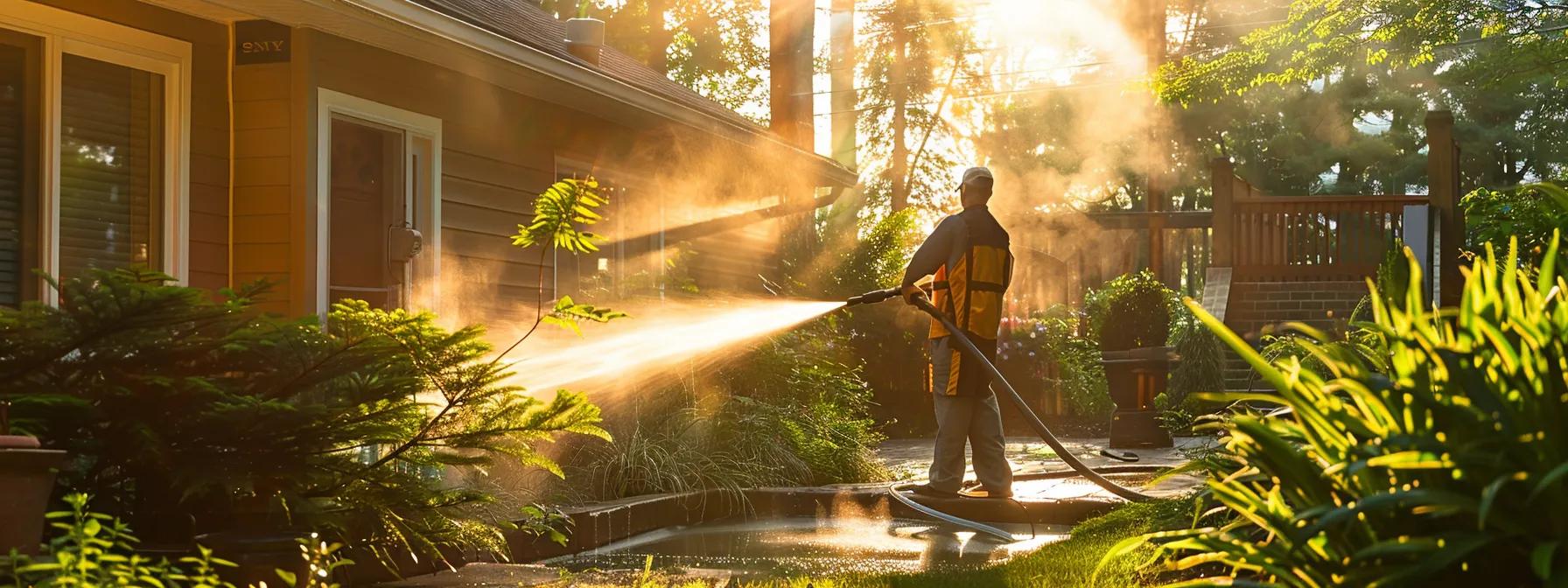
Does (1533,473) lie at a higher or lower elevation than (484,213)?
lower

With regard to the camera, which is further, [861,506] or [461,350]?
[861,506]

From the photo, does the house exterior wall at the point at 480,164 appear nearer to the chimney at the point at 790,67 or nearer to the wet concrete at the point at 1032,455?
the wet concrete at the point at 1032,455

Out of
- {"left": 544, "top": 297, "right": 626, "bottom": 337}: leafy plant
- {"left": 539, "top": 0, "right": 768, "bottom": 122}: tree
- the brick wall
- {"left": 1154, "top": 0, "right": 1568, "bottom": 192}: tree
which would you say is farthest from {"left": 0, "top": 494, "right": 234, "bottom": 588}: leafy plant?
{"left": 1154, "top": 0, "right": 1568, "bottom": 192}: tree

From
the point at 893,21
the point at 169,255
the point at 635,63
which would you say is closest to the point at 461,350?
the point at 169,255

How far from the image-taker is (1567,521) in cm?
229

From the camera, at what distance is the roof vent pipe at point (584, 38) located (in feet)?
39.8

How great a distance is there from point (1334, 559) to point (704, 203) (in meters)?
12.3

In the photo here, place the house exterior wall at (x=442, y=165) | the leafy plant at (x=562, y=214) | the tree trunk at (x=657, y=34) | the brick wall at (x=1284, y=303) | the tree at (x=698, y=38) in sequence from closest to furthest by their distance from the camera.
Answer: the leafy plant at (x=562, y=214) < the house exterior wall at (x=442, y=165) < the brick wall at (x=1284, y=303) < the tree at (x=698, y=38) < the tree trunk at (x=657, y=34)

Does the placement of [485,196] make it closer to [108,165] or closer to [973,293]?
[108,165]

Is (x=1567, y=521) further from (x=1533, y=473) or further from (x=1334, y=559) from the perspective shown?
(x=1334, y=559)

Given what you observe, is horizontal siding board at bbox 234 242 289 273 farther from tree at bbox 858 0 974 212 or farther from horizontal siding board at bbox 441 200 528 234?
tree at bbox 858 0 974 212

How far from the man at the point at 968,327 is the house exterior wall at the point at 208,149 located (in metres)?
3.60

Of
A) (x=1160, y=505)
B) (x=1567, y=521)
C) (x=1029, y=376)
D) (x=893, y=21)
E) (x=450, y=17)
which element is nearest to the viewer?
(x=1567, y=521)

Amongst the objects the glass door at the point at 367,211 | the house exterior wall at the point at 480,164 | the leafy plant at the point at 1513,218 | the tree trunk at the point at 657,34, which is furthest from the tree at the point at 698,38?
the glass door at the point at 367,211
